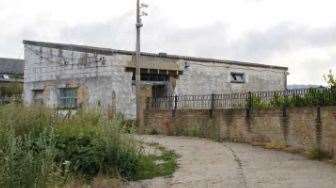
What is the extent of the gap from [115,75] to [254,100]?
10748 mm

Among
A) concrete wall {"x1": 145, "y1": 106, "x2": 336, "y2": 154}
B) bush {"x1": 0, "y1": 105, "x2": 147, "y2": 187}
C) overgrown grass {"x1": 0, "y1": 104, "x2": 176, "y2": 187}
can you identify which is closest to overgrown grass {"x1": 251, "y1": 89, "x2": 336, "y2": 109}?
concrete wall {"x1": 145, "y1": 106, "x2": 336, "y2": 154}

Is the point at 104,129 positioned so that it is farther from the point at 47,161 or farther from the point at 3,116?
the point at 47,161

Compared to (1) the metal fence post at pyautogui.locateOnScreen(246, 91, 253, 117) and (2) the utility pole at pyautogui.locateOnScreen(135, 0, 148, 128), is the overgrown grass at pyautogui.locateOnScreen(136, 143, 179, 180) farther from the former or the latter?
(2) the utility pole at pyautogui.locateOnScreen(135, 0, 148, 128)

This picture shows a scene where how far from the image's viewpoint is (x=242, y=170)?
15.0 meters

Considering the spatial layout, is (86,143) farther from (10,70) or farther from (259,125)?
(10,70)

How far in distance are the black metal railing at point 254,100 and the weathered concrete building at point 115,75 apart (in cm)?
383

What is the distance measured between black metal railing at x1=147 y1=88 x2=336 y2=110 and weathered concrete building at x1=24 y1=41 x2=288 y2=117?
3.83m

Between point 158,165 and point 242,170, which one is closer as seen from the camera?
point 242,170

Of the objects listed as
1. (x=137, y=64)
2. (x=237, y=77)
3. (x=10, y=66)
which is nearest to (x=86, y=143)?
(x=137, y=64)

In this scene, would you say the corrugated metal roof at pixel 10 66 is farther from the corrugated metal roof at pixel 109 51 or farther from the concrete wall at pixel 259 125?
the concrete wall at pixel 259 125

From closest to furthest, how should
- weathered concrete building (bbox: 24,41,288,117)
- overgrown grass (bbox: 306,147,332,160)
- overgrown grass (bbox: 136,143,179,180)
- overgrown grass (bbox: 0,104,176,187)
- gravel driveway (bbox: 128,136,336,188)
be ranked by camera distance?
gravel driveway (bbox: 128,136,336,188)
overgrown grass (bbox: 0,104,176,187)
overgrown grass (bbox: 136,143,179,180)
overgrown grass (bbox: 306,147,332,160)
weathered concrete building (bbox: 24,41,288,117)

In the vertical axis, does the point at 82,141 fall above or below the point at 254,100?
below

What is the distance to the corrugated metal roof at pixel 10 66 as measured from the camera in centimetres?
5486

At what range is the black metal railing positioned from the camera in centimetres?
1888
